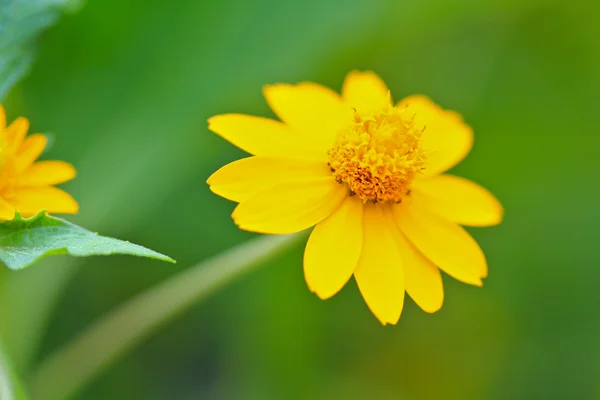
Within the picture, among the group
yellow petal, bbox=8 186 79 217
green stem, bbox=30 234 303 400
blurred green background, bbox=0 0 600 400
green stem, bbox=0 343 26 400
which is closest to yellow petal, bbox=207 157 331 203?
green stem, bbox=30 234 303 400

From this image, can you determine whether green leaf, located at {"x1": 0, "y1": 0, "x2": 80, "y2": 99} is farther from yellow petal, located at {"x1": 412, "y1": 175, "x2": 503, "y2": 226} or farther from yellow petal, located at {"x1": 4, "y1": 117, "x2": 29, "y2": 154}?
yellow petal, located at {"x1": 412, "y1": 175, "x2": 503, "y2": 226}

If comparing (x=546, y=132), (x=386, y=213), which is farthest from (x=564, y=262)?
(x=386, y=213)

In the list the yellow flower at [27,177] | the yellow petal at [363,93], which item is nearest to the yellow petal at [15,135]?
the yellow flower at [27,177]

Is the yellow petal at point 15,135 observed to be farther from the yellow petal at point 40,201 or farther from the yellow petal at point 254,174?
the yellow petal at point 254,174

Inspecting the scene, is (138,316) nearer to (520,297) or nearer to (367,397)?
(367,397)

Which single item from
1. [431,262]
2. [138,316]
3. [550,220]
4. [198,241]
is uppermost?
[431,262]

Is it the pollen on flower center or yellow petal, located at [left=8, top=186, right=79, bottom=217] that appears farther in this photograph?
the pollen on flower center

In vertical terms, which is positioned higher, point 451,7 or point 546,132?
point 451,7
